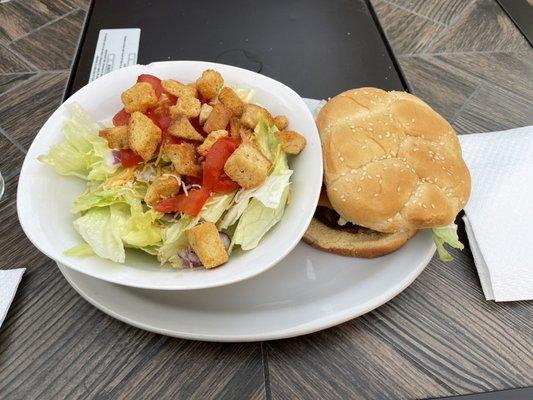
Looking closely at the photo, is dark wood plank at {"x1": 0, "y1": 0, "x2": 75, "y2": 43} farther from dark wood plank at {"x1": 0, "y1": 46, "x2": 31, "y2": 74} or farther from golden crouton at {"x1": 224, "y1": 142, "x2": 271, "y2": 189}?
golden crouton at {"x1": 224, "y1": 142, "x2": 271, "y2": 189}

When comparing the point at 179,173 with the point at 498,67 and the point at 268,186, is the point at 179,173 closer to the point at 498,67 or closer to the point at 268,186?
the point at 268,186

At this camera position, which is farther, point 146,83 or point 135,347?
point 146,83

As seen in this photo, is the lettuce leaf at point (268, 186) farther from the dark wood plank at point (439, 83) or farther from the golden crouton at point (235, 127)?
the dark wood plank at point (439, 83)

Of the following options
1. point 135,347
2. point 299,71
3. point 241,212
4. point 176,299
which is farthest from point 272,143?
point 299,71

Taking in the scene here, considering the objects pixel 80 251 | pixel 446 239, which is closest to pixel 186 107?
pixel 80 251

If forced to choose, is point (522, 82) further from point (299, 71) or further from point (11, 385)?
point (11, 385)

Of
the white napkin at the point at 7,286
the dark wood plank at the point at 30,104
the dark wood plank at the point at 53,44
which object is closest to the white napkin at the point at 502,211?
the white napkin at the point at 7,286

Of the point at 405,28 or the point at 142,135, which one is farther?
the point at 405,28
